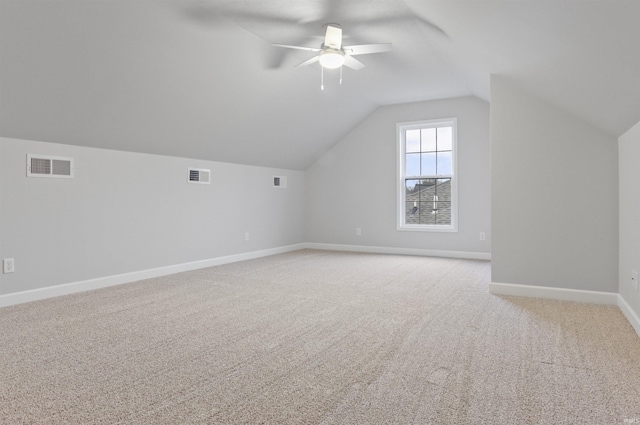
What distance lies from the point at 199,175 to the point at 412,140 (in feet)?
12.2

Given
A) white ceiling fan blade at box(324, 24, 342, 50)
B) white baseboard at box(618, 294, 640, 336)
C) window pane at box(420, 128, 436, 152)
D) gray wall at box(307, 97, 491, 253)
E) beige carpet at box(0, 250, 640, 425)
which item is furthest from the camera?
window pane at box(420, 128, 436, 152)

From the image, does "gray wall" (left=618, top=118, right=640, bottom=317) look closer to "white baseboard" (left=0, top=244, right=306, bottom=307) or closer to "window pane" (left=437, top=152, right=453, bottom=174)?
"window pane" (left=437, top=152, right=453, bottom=174)

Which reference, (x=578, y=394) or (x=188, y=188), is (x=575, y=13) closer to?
(x=578, y=394)

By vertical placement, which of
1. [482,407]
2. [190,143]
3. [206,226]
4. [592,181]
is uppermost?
[190,143]

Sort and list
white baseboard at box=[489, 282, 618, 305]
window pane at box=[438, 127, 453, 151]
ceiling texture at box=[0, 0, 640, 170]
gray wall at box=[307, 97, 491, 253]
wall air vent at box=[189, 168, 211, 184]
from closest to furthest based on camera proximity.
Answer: ceiling texture at box=[0, 0, 640, 170]
white baseboard at box=[489, 282, 618, 305]
wall air vent at box=[189, 168, 211, 184]
gray wall at box=[307, 97, 491, 253]
window pane at box=[438, 127, 453, 151]

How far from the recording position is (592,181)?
11.4 ft

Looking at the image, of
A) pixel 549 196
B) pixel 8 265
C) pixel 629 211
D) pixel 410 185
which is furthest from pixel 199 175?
pixel 629 211

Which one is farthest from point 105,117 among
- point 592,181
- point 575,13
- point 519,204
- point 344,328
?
point 592,181

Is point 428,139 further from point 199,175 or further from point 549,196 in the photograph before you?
point 199,175

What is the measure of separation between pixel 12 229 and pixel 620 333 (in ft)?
16.2

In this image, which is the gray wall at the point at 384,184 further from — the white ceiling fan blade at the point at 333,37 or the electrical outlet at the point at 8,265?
the electrical outlet at the point at 8,265

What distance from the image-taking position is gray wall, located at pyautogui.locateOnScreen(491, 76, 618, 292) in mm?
Answer: 3439

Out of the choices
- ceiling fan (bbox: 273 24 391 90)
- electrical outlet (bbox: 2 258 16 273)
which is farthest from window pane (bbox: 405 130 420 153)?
electrical outlet (bbox: 2 258 16 273)

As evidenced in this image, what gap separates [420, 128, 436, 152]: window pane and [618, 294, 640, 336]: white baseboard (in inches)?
153
